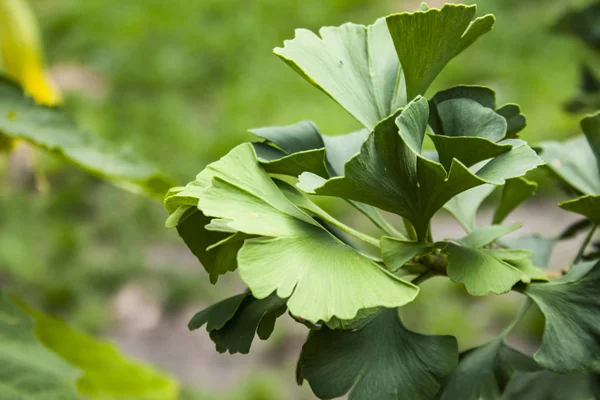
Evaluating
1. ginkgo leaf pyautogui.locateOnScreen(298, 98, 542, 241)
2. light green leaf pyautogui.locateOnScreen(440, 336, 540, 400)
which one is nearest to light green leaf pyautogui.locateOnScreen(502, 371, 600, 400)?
light green leaf pyautogui.locateOnScreen(440, 336, 540, 400)

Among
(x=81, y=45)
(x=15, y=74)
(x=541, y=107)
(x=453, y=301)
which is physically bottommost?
(x=453, y=301)

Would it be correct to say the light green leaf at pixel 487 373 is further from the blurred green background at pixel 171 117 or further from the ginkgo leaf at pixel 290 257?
the blurred green background at pixel 171 117

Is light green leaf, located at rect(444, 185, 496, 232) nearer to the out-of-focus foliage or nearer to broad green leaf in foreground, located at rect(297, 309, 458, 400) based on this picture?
broad green leaf in foreground, located at rect(297, 309, 458, 400)

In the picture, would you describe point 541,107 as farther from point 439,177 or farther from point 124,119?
point 439,177

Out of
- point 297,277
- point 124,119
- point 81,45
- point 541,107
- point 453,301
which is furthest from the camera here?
point 81,45

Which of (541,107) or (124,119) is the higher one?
(124,119)

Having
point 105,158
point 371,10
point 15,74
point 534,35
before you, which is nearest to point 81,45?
point 371,10
